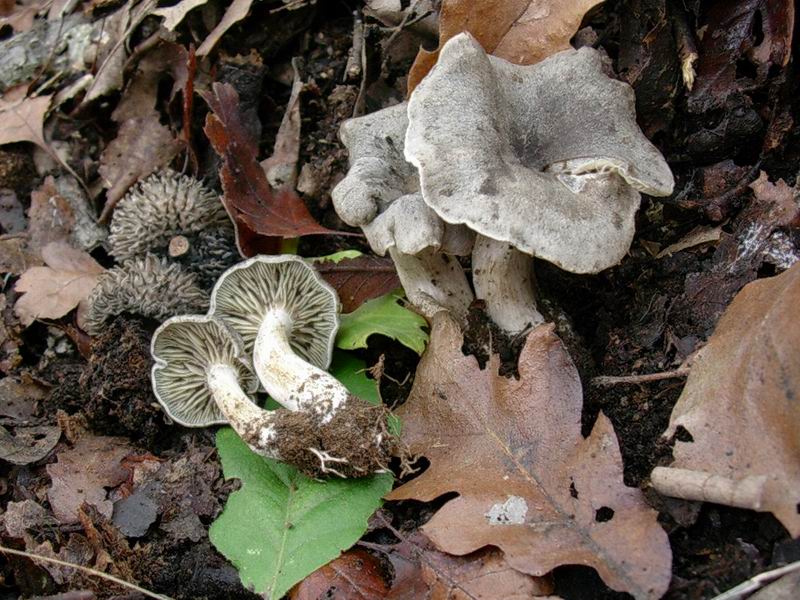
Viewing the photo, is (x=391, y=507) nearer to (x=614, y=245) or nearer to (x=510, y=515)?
(x=510, y=515)

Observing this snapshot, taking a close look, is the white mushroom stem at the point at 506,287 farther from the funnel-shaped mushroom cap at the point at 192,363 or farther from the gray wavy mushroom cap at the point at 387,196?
the funnel-shaped mushroom cap at the point at 192,363

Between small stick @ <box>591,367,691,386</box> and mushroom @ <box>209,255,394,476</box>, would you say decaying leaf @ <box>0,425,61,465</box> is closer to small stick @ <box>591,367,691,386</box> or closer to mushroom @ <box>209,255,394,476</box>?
mushroom @ <box>209,255,394,476</box>

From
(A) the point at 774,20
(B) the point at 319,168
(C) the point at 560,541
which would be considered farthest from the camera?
(B) the point at 319,168

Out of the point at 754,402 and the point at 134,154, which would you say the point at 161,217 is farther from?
the point at 754,402

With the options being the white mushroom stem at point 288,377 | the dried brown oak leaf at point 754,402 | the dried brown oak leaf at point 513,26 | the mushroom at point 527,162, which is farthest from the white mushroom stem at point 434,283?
the dried brown oak leaf at point 754,402

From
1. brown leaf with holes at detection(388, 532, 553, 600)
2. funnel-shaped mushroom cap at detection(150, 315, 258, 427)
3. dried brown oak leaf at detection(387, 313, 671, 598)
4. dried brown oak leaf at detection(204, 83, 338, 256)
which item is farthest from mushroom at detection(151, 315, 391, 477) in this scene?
dried brown oak leaf at detection(204, 83, 338, 256)

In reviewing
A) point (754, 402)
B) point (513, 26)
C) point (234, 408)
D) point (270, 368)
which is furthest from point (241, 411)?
point (513, 26)

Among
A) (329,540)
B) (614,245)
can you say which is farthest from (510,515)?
(614,245)
